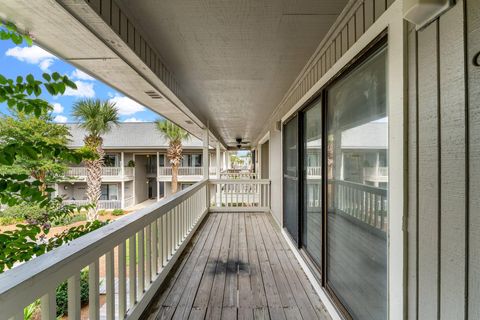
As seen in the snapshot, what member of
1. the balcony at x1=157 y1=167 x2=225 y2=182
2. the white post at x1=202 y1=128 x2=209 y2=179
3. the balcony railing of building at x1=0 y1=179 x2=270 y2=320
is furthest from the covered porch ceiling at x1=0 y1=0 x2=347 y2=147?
the balcony at x1=157 y1=167 x2=225 y2=182

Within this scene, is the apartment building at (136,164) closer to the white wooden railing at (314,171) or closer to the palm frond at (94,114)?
the palm frond at (94,114)

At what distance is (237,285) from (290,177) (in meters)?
1.85

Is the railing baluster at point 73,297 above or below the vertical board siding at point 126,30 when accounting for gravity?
below

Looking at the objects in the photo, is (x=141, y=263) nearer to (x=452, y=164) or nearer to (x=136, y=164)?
(x=452, y=164)

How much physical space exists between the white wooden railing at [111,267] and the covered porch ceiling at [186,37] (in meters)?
1.32

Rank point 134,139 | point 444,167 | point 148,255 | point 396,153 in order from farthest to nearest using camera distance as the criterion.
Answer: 1. point 134,139
2. point 148,255
3. point 396,153
4. point 444,167

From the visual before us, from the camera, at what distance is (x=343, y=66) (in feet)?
5.67

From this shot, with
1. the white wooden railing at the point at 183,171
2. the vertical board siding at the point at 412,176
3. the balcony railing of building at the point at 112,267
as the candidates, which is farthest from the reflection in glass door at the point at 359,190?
the white wooden railing at the point at 183,171

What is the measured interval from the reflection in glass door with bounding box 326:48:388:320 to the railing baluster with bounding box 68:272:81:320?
1609 mm

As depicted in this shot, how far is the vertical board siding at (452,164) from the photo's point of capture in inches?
32.8

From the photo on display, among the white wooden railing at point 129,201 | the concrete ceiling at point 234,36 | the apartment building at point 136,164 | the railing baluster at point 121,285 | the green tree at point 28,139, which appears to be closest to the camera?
the concrete ceiling at point 234,36

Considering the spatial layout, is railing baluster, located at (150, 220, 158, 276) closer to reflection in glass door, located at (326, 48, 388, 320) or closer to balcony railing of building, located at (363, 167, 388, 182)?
reflection in glass door, located at (326, 48, 388, 320)

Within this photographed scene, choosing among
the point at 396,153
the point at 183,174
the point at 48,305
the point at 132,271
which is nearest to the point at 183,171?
the point at 183,174

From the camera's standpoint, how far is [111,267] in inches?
62.5
